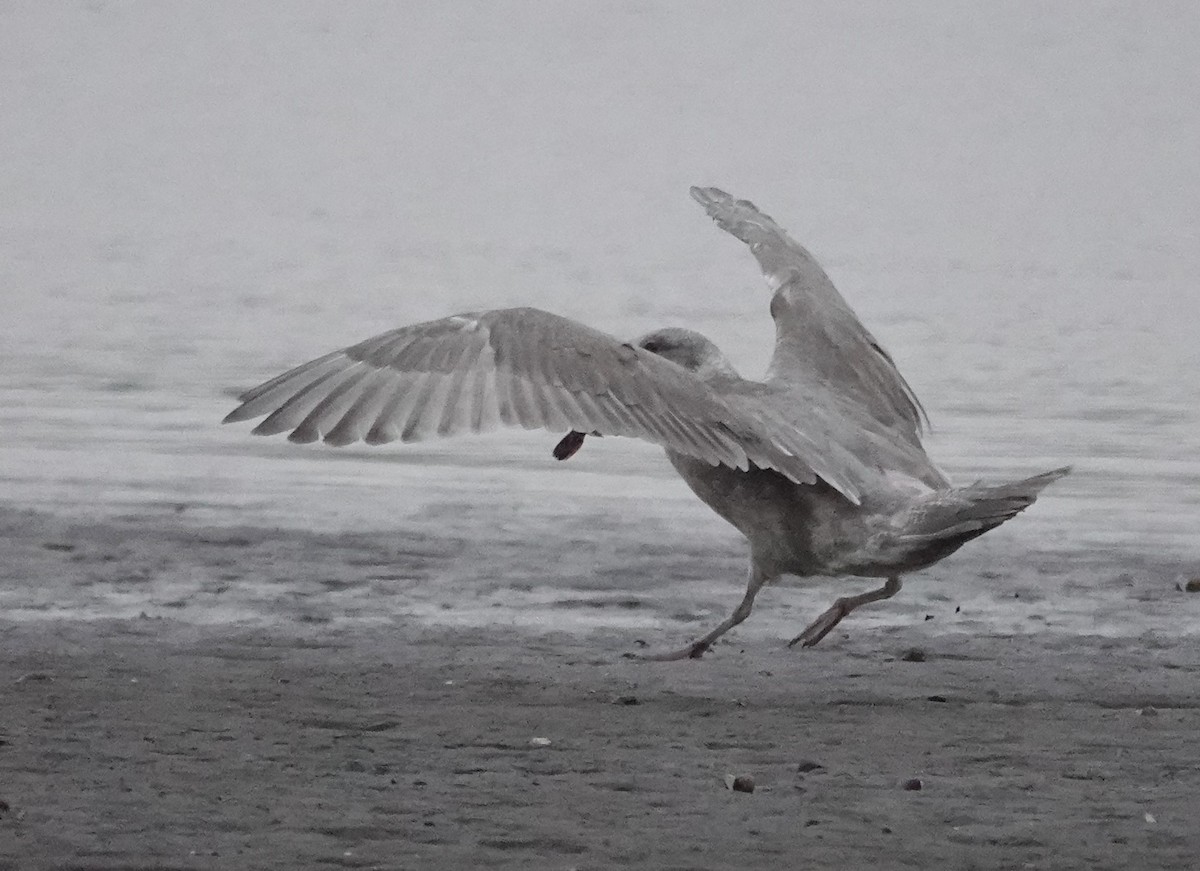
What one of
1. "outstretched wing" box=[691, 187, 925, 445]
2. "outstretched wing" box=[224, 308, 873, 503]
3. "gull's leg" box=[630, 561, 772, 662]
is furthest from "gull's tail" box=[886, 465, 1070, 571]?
"outstretched wing" box=[691, 187, 925, 445]

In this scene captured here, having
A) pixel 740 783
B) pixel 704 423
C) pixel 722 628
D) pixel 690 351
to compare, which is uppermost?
pixel 690 351

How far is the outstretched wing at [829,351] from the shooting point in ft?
23.5

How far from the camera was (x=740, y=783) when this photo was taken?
5227 mm

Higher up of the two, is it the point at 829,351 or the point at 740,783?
the point at 829,351

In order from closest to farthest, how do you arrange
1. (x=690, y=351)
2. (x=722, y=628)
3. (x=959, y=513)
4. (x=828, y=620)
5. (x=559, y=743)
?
1. (x=559, y=743)
2. (x=959, y=513)
3. (x=722, y=628)
4. (x=828, y=620)
5. (x=690, y=351)

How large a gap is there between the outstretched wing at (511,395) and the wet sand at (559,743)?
0.73 meters

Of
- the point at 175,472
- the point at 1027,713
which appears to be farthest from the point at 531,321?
the point at 175,472

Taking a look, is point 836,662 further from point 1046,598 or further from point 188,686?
point 188,686

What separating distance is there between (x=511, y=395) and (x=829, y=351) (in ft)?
5.15

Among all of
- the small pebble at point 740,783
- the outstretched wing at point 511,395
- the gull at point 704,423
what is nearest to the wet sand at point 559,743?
the small pebble at point 740,783

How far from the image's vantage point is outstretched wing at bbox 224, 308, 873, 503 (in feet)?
19.7

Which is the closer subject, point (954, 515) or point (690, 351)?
point (954, 515)

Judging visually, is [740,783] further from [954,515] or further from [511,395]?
[511,395]

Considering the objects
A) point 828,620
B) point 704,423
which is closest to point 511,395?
point 704,423
